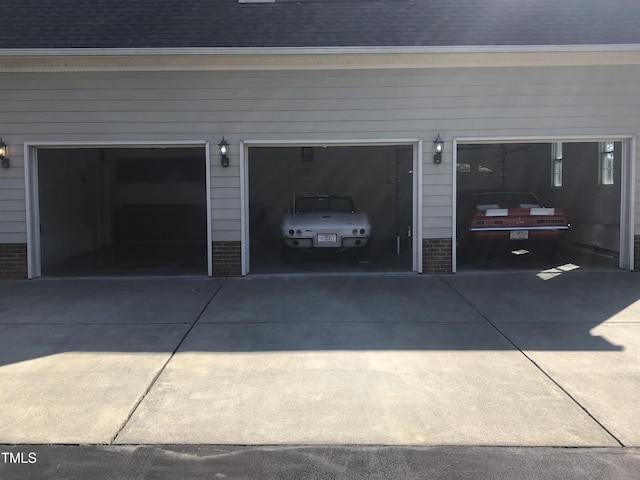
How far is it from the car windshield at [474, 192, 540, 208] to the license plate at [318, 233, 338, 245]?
2.90m

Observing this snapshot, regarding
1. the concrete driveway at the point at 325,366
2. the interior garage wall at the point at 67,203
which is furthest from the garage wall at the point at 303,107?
the concrete driveway at the point at 325,366

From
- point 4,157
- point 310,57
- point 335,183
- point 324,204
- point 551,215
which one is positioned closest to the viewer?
point 310,57

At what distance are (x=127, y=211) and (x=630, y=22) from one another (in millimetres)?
13239

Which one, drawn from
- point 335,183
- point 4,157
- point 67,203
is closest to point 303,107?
point 4,157

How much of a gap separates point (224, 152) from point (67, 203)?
550cm

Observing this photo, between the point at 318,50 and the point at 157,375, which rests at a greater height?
the point at 318,50

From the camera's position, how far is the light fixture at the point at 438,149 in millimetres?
9242

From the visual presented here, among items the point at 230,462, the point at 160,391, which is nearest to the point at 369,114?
the point at 160,391

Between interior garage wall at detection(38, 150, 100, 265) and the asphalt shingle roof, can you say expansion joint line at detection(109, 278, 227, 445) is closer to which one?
the asphalt shingle roof

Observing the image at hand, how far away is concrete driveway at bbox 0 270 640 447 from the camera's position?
3832mm

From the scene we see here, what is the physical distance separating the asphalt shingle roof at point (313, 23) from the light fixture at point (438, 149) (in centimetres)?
151

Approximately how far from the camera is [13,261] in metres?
9.32

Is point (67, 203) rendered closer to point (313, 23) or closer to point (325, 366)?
point (313, 23)

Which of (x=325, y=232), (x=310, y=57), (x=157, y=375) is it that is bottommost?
(x=157, y=375)
